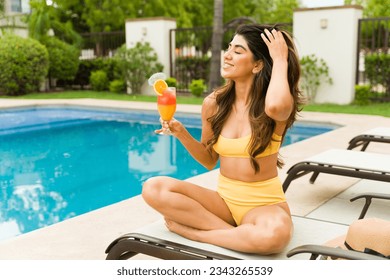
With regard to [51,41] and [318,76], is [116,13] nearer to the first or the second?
[51,41]

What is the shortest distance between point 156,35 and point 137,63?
44.9 inches

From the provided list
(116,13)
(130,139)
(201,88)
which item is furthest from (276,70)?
(116,13)

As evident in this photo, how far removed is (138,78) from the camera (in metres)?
16.0

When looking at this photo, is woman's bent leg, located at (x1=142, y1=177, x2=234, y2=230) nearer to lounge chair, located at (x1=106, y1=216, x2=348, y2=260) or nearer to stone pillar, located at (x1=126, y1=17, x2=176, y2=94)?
lounge chair, located at (x1=106, y1=216, x2=348, y2=260)

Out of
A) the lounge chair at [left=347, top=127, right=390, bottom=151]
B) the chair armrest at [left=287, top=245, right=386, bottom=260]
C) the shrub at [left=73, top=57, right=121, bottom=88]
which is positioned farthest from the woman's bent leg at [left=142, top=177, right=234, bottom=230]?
the shrub at [left=73, top=57, right=121, bottom=88]

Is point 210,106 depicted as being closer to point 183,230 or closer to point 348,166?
point 183,230

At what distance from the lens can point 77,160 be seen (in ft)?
26.0

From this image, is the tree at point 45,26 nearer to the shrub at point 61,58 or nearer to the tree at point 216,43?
the shrub at point 61,58

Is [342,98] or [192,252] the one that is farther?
[342,98]

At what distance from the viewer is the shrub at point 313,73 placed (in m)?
12.9

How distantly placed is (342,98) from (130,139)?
19.7ft

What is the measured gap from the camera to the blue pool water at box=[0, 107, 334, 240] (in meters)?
5.65

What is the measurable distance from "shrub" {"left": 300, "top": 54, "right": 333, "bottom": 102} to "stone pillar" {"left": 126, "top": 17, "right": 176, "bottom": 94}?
4677mm
